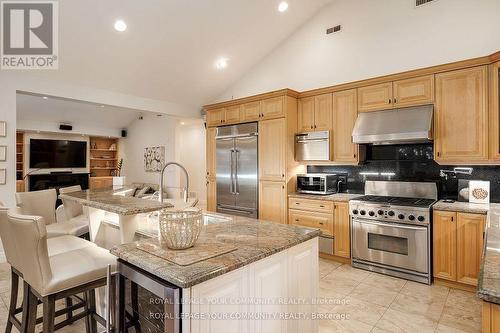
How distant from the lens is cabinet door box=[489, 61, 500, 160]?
9.55 ft

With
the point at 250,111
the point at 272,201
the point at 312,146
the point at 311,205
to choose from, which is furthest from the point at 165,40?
the point at 311,205

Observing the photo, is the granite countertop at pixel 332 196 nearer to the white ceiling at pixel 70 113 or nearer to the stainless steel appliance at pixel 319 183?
the stainless steel appliance at pixel 319 183

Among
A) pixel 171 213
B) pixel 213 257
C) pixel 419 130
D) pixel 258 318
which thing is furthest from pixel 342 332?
pixel 419 130

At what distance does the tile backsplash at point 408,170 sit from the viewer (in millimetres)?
3299

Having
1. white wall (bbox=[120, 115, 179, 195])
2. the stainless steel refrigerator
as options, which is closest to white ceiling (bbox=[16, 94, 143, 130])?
white wall (bbox=[120, 115, 179, 195])

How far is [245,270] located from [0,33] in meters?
4.44

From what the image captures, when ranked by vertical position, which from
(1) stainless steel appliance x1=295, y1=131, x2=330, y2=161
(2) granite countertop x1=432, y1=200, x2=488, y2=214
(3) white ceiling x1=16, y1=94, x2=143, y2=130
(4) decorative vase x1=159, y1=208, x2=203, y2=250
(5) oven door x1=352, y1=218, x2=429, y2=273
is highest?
(3) white ceiling x1=16, y1=94, x2=143, y2=130

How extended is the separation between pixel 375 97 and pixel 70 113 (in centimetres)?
777

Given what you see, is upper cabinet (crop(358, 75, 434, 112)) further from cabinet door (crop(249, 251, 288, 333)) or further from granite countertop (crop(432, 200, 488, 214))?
cabinet door (crop(249, 251, 288, 333))

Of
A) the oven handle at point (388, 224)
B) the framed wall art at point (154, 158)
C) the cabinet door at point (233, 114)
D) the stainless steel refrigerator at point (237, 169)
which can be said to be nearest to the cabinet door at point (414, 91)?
the oven handle at point (388, 224)

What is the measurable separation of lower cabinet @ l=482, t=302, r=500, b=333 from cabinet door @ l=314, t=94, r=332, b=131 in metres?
3.36

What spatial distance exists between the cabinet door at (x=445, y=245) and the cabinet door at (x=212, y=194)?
3.43 metres

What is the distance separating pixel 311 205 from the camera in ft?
13.3

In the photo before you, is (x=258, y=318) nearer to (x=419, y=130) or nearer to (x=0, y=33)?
(x=419, y=130)
